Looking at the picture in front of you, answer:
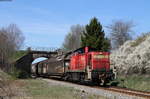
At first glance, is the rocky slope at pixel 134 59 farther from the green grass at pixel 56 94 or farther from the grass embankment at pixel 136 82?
the green grass at pixel 56 94

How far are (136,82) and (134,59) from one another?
284cm

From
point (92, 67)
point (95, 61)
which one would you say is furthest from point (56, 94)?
point (95, 61)

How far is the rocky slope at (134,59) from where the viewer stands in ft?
90.7

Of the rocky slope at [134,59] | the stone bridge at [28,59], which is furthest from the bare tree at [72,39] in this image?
the rocky slope at [134,59]

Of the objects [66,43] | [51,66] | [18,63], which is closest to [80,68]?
[51,66]

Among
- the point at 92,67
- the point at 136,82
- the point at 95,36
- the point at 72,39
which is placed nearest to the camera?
the point at 136,82

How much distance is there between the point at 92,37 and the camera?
→ 62750 mm

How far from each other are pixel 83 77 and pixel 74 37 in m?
85.1

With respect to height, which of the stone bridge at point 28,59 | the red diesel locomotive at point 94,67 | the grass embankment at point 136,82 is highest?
the stone bridge at point 28,59

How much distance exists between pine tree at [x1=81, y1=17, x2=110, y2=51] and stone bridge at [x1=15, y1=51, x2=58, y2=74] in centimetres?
1761

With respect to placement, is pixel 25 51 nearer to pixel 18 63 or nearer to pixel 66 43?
pixel 18 63

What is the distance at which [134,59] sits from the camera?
2933cm

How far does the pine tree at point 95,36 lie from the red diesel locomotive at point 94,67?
3145cm

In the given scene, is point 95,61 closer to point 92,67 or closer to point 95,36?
point 92,67
